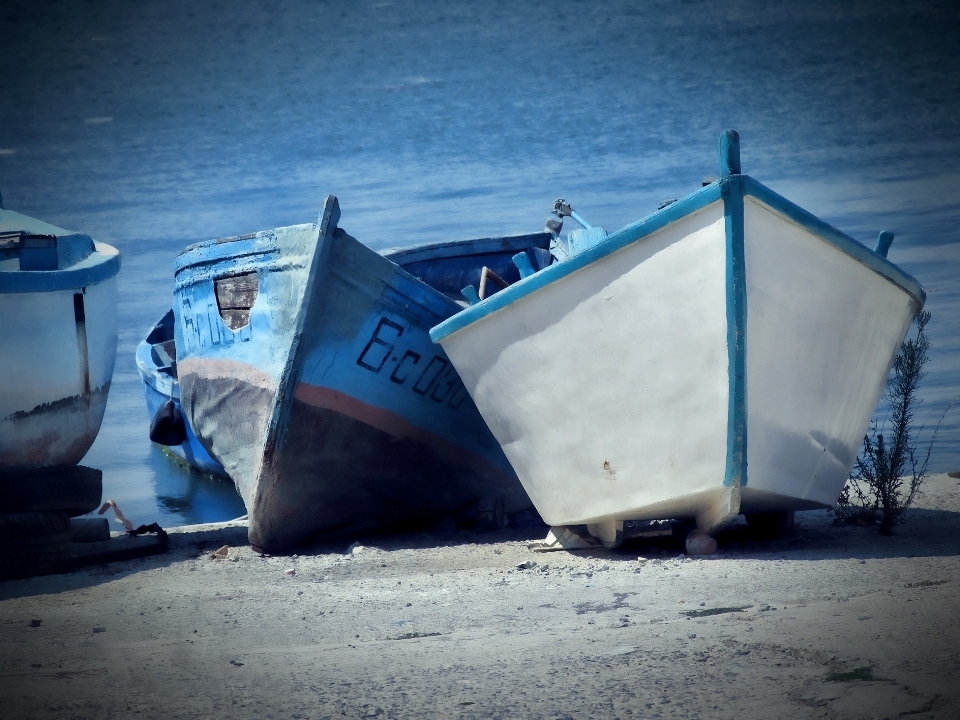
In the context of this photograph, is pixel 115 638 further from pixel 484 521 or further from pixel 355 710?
pixel 484 521

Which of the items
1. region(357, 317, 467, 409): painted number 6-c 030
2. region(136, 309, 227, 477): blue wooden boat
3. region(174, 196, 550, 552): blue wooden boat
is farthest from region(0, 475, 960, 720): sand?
region(136, 309, 227, 477): blue wooden boat

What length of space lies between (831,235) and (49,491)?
393cm

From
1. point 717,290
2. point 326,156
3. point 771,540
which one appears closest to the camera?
point 717,290

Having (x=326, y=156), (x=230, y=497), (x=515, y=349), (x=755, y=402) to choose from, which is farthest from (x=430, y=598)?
(x=326, y=156)

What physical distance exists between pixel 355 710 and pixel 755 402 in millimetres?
2343

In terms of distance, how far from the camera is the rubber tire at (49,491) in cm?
579

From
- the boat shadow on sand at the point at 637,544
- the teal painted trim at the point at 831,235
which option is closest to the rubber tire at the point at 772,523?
the boat shadow on sand at the point at 637,544

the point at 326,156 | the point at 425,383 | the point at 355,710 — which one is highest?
the point at 326,156

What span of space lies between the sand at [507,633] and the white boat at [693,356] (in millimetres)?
363

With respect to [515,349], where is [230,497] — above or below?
below

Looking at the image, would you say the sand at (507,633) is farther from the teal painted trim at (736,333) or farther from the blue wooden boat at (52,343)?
the blue wooden boat at (52,343)

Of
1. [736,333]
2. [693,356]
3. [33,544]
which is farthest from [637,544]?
[33,544]

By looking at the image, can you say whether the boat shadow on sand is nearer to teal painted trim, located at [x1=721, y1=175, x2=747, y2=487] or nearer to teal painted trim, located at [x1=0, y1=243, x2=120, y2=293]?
teal painted trim, located at [x1=721, y1=175, x2=747, y2=487]

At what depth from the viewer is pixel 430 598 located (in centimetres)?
481
